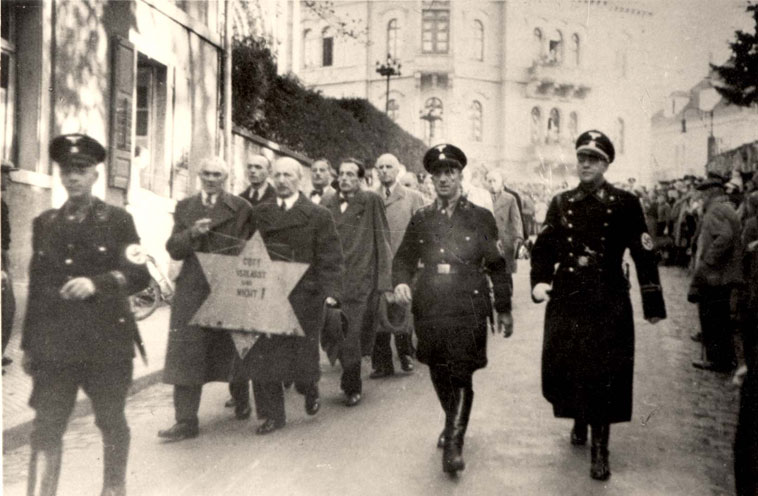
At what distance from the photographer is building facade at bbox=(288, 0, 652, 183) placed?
5527mm

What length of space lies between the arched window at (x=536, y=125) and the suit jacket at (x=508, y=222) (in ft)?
6.81

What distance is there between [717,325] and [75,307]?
5.49 metres

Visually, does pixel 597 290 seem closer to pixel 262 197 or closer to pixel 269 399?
pixel 269 399

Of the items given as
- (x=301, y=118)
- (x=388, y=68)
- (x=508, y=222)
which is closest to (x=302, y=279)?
(x=388, y=68)

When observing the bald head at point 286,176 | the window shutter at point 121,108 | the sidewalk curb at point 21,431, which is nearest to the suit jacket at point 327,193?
the bald head at point 286,176

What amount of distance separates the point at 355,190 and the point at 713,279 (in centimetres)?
311

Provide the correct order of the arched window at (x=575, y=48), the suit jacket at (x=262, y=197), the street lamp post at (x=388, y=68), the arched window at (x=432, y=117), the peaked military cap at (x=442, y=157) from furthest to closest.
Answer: the arched window at (x=432, y=117), the street lamp post at (x=388, y=68), the suit jacket at (x=262, y=197), the arched window at (x=575, y=48), the peaked military cap at (x=442, y=157)

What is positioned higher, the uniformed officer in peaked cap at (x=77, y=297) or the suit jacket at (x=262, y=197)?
the suit jacket at (x=262, y=197)

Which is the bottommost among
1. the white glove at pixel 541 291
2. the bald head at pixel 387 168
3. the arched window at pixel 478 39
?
the white glove at pixel 541 291

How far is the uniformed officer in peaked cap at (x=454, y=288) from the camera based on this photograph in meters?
4.58

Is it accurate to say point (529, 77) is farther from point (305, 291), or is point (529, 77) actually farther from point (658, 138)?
point (305, 291)

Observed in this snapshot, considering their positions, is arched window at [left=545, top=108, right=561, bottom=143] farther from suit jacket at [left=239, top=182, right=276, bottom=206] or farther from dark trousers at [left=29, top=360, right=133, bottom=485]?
dark trousers at [left=29, top=360, right=133, bottom=485]

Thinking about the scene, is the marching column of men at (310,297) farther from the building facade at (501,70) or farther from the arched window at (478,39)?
the arched window at (478,39)

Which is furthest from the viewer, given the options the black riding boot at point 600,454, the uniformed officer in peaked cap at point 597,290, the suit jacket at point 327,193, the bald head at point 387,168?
the bald head at point 387,168
